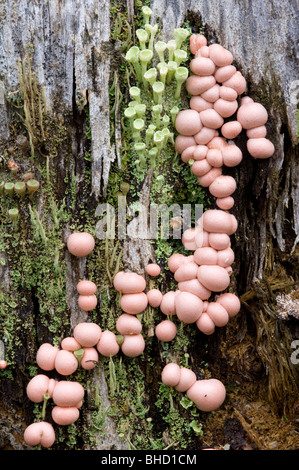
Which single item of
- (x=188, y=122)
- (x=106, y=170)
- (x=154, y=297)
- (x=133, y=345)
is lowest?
(x=133, y=345)

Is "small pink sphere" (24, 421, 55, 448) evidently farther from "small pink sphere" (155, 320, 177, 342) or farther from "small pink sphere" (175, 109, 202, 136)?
"small pink sphere" (175, 109, 202, 136)

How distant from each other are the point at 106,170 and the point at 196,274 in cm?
91

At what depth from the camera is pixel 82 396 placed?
9.75ft

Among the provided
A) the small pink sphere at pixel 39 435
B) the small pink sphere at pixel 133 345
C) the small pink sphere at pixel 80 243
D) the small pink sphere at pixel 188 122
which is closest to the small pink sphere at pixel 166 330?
the small pink sphere at pixel 133 345

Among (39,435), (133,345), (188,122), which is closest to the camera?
(39,435)

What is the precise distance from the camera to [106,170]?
3160 mm

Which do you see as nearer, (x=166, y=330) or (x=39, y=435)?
(x=39, y=435)

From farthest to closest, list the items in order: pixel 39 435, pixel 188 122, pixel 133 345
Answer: pixel 188 122, pixel 133 345, pixel 39 435

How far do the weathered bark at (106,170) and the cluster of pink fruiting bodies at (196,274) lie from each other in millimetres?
126

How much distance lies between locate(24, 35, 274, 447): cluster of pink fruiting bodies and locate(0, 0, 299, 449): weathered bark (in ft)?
0.41

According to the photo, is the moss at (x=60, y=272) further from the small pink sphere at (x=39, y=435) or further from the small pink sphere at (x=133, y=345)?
the small pink sphere at (x=39, y=435)

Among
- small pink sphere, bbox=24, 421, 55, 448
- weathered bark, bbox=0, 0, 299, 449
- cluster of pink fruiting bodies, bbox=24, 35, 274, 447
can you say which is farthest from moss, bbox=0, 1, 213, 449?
small pink sphere, bbox=24, 421, 55, 448

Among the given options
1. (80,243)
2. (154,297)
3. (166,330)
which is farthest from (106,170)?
(166,330)

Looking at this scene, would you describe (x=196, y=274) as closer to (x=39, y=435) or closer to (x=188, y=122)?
(x=188, y=122)
